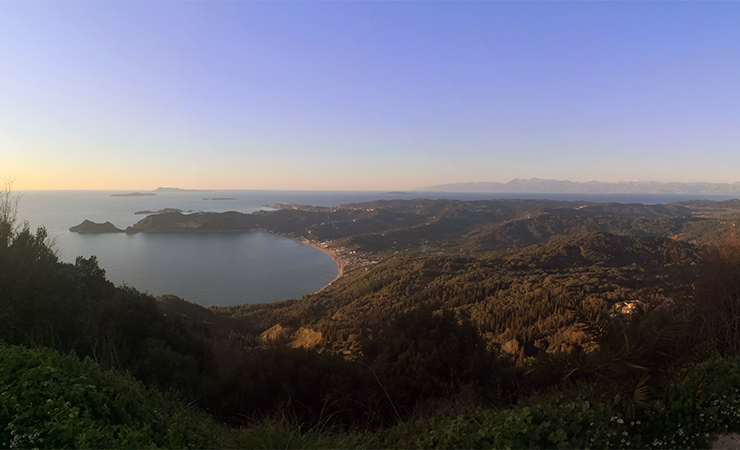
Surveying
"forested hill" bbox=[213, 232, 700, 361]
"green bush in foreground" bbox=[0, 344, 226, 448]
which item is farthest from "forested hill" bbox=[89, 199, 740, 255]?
"green bush in foreground" bbox=[0, 344, 226, 448]

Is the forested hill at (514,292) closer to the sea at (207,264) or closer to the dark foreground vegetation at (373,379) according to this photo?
the dark foreground vegetation at (373,379)

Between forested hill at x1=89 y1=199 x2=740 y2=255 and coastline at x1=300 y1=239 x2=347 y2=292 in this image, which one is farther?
forested hill at x1=89 y1=199 x2=740 y2=255

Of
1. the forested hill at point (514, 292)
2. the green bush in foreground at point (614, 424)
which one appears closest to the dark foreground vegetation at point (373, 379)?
the green bush in foreground at point (614, 424)

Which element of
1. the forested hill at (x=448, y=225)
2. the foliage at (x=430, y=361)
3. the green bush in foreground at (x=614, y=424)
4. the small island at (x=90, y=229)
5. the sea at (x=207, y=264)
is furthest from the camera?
the small island at (x=90, y=229)

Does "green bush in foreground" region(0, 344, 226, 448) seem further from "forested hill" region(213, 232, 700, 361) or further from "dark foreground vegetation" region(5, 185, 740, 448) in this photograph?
"forested hill" region(213, 232, 700, 361)

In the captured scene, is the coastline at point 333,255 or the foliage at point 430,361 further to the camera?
the coastline at point 333,255

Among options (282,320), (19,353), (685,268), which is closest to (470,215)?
(282,320)

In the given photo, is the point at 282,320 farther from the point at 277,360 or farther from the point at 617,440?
the point at 617,440
